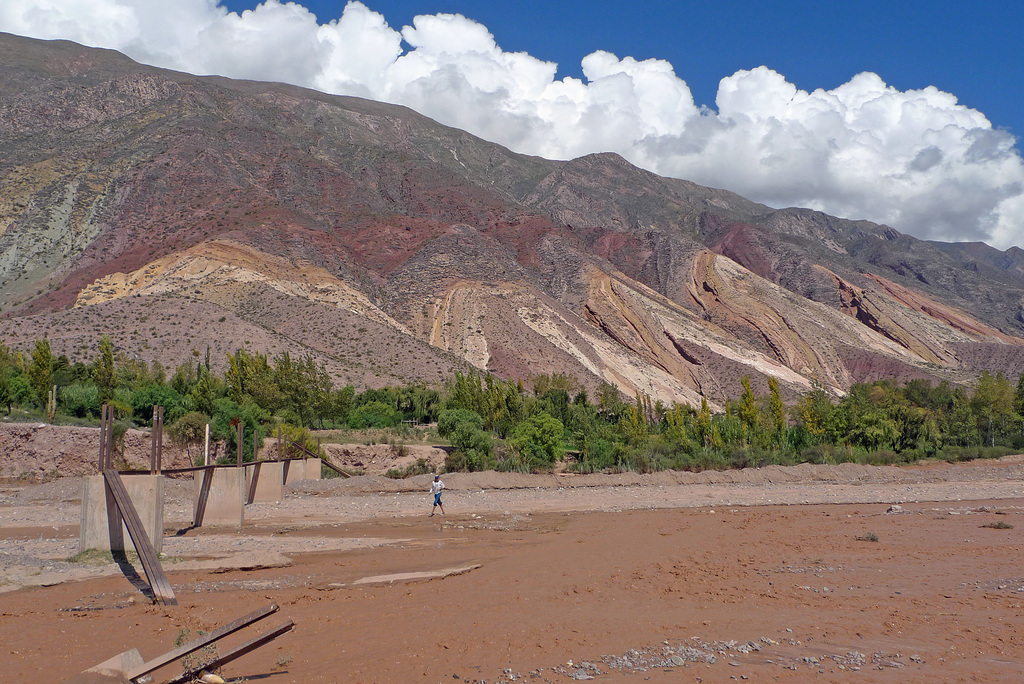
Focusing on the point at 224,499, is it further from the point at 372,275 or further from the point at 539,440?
the point at 372,275

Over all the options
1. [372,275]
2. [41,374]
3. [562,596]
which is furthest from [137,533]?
[372,275]

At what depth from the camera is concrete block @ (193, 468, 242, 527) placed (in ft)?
64.4

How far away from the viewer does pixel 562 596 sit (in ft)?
38.1

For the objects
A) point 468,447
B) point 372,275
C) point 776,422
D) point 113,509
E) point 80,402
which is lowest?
point 113,509

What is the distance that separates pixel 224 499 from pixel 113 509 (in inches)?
218

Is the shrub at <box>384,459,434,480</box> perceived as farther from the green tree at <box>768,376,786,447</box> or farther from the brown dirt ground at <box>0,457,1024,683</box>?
the green tree at <box>768,376,786,447</box>

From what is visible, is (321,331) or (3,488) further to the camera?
(321,331)

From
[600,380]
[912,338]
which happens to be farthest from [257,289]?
[912,338]

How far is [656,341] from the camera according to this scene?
7288cm

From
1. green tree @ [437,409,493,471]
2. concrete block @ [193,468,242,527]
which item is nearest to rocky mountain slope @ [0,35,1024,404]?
green tree @ [437,409,493,471]

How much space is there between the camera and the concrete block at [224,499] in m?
19.6

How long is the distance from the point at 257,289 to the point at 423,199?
122ft

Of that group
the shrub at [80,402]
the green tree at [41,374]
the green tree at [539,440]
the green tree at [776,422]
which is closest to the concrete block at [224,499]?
the green tree at [539,440]

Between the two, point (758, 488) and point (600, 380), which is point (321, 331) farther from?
point (758, 488)
